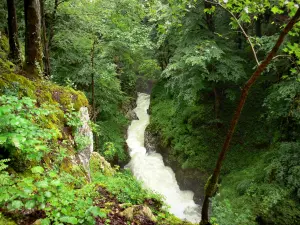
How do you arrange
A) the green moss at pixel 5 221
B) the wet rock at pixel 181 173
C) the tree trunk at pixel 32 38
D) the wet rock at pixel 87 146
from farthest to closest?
the wet rock at pixel 181 173 → the wet rock at pixel 87 146 → the tree trunk at pixel 32 38 → the green moss at pixel 5 221

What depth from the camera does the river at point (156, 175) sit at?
12159 mm

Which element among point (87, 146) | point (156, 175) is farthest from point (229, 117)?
point (87, 146)

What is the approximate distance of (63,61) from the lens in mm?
12633

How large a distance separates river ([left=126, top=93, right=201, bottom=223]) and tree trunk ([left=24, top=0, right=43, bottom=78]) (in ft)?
21.9

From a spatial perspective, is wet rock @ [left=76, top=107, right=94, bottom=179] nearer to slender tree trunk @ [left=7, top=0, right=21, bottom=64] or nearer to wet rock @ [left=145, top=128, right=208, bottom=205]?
slender tree trunk @ [left=7, top=0, right=21, bottom=64]

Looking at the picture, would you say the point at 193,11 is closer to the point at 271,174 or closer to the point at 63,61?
the point at 63,61

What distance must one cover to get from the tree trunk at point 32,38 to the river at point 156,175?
21.9 ft

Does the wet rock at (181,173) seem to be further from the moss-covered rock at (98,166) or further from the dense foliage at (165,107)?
the moss-covered rock at (98,166)

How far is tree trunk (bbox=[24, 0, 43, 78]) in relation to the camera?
233 inches

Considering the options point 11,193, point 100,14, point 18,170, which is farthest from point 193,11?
point 11,193

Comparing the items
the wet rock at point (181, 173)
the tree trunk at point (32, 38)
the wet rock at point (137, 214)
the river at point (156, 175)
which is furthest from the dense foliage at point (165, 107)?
the river at point (156, 175)

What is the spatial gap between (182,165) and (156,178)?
2001 mm

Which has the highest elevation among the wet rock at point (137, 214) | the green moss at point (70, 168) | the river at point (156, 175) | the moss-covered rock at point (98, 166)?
the green moss at point (70, 168)

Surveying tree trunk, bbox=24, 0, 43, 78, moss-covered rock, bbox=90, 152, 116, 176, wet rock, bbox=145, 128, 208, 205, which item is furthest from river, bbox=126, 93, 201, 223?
tree trunk, bbox=24, 0, 43, 78
